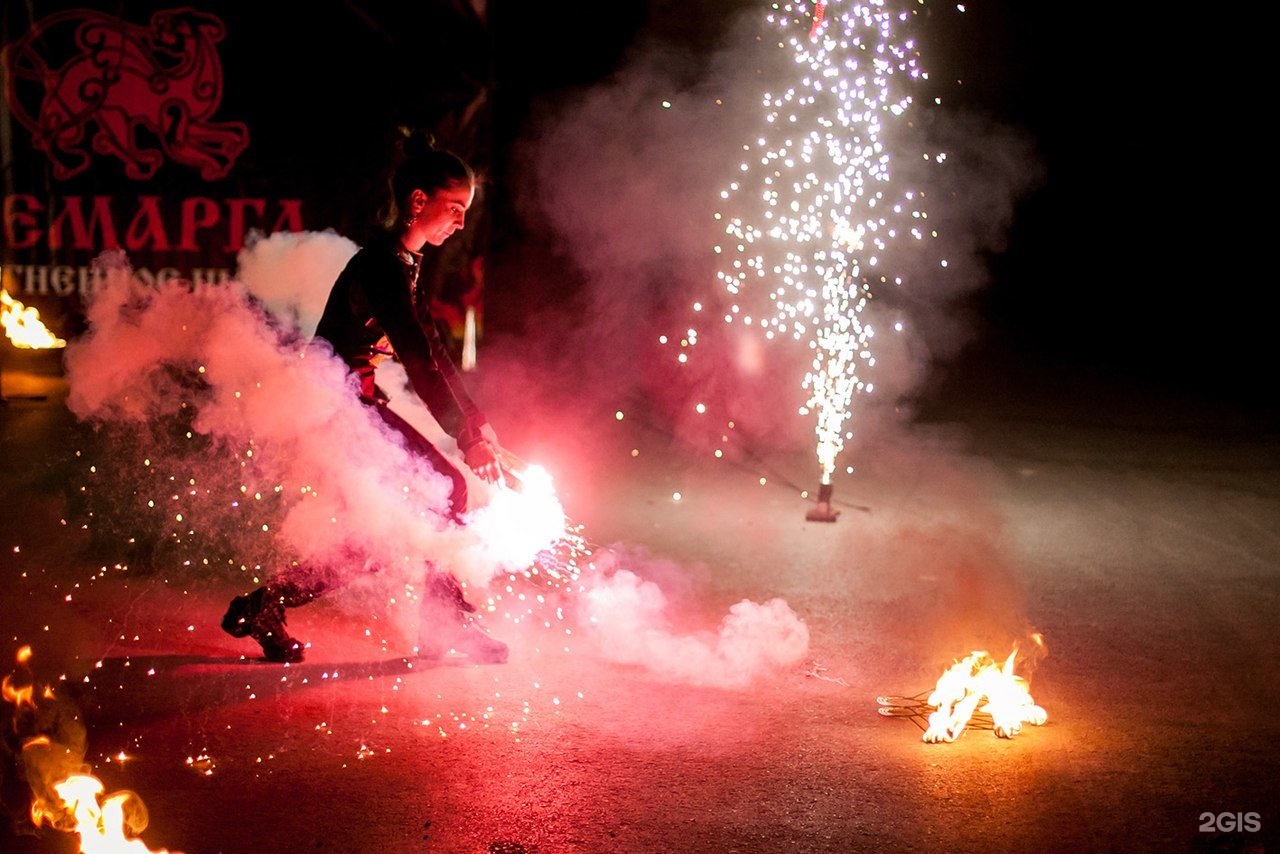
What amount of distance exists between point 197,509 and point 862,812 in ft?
10.6

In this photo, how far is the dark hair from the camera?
4359mm

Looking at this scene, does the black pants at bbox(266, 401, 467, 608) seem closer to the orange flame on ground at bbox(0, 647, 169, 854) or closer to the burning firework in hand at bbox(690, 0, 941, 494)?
the orange flame on ground at bbox(0, 647, 169, 854)

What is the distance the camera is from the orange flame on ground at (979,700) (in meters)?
4.04

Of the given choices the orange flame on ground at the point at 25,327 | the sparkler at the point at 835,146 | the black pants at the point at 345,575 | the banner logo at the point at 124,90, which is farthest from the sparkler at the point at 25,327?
the black pants at the point at 345,575

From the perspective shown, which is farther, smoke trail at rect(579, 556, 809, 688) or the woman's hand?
smoke trail at rect(579, 556, 809, 688)

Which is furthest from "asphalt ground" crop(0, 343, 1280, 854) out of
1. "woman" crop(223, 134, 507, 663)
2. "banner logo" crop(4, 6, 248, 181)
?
"banner logo" crop(4, 6, 248, 181)

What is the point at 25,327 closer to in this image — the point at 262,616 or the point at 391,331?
the point at 262,616

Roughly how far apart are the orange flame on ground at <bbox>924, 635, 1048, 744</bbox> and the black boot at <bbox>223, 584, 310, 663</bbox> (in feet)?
8.17

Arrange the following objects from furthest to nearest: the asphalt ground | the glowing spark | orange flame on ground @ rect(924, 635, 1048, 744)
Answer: the glowing spark, orange flame on ground @ rect(924, 635, 1048, 744), the asphalt ground

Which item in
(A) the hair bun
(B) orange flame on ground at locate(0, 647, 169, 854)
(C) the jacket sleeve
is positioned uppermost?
(A) the hair bun

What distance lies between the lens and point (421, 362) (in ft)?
14.0

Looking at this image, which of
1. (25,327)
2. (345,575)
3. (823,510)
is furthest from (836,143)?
(25,327)

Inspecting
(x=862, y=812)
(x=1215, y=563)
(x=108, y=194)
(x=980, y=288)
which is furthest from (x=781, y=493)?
(x=980, y=288)

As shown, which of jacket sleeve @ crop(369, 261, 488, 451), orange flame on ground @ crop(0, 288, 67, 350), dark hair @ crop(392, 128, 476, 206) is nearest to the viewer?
jacket sleeve @ crop(369, 261, 488, 451)
